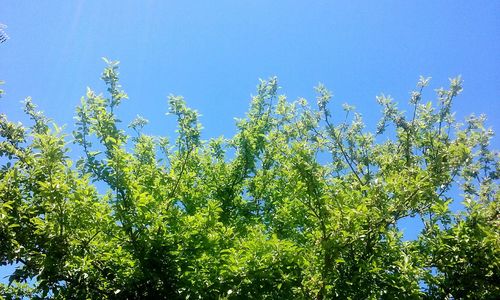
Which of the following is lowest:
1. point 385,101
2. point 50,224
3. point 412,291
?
point 412,291

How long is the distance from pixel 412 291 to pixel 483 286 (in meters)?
1.20

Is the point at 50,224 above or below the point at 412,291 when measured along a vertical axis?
above

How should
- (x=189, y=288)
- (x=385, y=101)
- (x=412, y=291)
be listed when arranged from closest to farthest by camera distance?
(x=412, y=291) → (x=189, y=288) → (x=385, y=101)

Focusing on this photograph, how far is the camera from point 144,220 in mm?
5434

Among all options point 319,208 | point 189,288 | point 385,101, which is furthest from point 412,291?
point 385,101

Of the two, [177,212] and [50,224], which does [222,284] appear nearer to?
[177,212]

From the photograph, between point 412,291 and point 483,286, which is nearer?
point 412,291

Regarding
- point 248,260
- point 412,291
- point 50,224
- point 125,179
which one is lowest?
point 412,291

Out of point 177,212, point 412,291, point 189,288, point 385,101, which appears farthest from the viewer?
point 385,101

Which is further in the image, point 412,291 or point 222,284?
point 222,284

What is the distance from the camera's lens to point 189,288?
17.4 ft

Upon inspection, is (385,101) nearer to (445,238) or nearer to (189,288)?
(445,238)

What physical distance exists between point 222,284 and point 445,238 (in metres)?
3.02

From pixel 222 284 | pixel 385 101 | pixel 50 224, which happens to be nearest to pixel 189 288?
pixel 222 284
